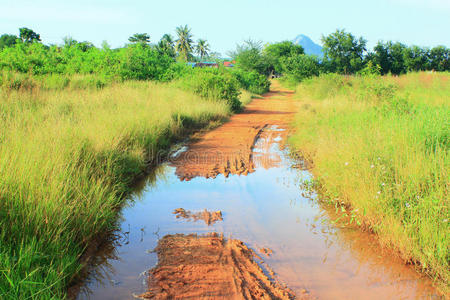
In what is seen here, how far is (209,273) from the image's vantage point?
3455mm

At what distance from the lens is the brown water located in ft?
11.5

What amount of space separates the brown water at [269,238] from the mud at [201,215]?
0.06m

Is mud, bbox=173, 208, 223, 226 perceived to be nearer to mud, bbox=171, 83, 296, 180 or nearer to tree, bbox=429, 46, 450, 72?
mud, bbox=171, 83, 296, 180

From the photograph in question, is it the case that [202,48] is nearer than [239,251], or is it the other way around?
[239,251]

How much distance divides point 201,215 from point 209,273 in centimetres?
169

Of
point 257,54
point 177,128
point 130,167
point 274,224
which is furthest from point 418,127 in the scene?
point 257,54

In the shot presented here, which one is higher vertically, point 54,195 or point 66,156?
point 66,156

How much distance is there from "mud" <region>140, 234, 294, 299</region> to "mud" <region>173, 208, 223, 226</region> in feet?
2.13

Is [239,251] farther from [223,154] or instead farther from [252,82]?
[252,82]

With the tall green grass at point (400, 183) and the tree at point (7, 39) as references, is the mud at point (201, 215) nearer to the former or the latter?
the tall green grass at point (400, 183)

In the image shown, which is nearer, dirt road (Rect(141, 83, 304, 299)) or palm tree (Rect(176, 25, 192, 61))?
dirt road (Rect(141, 83, 304, 299))

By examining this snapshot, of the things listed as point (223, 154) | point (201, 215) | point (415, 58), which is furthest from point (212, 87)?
point (415, 58)

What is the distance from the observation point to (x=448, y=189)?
3.75m

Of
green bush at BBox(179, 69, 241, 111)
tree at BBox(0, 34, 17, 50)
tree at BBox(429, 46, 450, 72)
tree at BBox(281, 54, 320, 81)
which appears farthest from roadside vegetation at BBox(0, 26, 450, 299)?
tree at BBox(0, 34, 17, 50)
